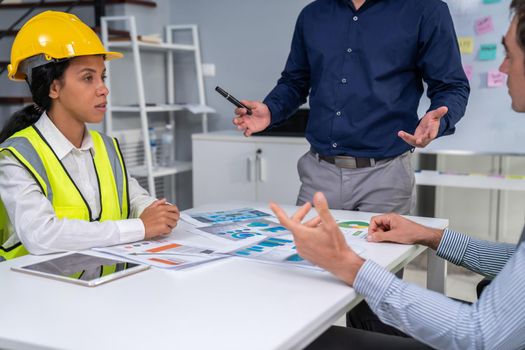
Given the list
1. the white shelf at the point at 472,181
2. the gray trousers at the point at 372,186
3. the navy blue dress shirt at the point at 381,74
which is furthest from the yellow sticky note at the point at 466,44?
the gray trousers at the point at 372,186

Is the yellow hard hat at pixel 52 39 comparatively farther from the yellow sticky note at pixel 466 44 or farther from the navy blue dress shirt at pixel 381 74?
the yellow sticky note at pixel 466 44

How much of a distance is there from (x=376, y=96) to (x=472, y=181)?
1.65m

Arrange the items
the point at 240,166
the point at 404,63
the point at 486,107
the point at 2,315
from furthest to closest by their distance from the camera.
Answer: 1. the point at 240,166
2. the point at 486,107
3. the point at 404,63
4. the point at 2,315

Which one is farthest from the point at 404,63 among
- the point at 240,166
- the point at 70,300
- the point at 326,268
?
the point at 240,166

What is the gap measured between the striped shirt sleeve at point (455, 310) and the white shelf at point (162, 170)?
9.90 ft

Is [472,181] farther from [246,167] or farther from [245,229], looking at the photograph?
[245,229]

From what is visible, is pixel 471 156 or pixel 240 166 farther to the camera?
pixel 240 166

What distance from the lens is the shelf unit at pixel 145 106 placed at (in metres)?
3.93

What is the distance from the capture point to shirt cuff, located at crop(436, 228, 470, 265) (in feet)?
4.97

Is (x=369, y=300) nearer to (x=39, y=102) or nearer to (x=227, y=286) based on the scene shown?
(x=227, y=286)

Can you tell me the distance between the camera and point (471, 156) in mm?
3680

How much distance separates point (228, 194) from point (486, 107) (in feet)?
5.15

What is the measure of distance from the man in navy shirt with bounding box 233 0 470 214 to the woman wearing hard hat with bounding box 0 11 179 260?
0.49 metres

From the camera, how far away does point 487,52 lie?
11.2ft
